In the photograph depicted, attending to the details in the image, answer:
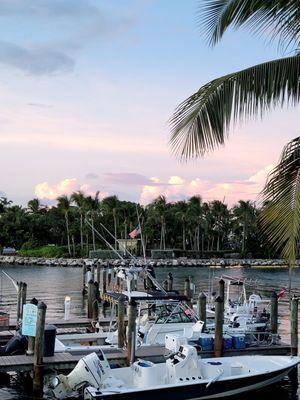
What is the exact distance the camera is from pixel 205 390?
1761 centimetres

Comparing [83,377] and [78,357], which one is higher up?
[78,357]

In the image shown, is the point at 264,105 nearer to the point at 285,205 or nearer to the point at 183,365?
the point at 285,205

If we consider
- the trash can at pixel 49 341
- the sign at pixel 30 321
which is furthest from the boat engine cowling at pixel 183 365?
the sign at pixel 30 321

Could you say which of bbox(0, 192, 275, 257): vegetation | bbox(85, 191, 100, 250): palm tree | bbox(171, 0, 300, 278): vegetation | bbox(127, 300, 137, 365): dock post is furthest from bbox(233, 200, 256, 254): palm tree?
bbox(171, 0, 300, 278): vegetation

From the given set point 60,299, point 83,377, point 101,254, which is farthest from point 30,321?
point 101,254

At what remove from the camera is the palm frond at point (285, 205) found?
7.30m

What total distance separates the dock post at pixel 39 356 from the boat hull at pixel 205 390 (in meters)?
2.99

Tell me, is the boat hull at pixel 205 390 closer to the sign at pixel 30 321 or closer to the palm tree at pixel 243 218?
the sign at pixel 30 321

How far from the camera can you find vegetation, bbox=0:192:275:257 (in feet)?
433

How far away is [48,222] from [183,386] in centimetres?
12154

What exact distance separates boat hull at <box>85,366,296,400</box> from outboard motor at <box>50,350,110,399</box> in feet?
1.72

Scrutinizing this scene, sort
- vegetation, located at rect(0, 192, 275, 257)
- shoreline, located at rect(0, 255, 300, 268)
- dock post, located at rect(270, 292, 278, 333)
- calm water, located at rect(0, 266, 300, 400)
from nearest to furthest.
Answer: calm water, located at rect(0, 266, 300, 400)
dock post, located at rect(270, 292, 278, 333)
shoreline, located at rect(0, 255, 300, 268)
vegetation, located at rect(0, 192, 275, 257)

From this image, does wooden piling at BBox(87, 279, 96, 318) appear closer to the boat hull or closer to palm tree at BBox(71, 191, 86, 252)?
the boat hull

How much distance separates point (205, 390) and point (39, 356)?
545 centimetres
